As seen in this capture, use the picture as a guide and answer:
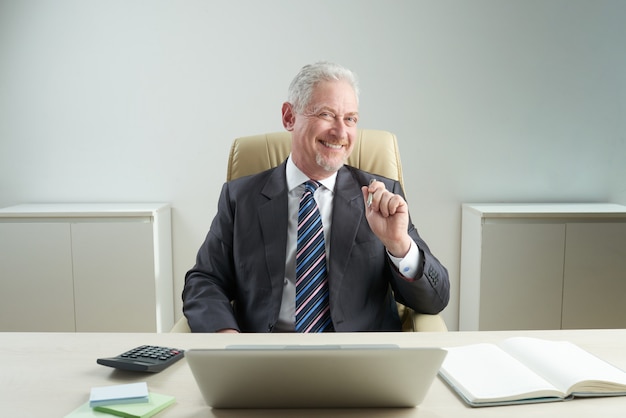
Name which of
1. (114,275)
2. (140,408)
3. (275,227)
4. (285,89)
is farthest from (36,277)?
(140,408)

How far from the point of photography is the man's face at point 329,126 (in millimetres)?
1807

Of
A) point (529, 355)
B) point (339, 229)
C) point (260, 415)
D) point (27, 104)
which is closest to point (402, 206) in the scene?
point (339, 229)

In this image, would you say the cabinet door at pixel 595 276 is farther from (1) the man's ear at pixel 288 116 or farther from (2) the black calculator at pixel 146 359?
(2) the black calculator at pixel 146 359

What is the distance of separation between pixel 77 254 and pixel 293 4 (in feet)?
5.35

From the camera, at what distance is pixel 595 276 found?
2.88 metres

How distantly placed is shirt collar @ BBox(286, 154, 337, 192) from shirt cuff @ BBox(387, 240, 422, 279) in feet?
1.20

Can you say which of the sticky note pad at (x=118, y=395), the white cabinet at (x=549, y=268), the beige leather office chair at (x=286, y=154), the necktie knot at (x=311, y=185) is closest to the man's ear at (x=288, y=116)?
the beige leather office chair at (x=286, y=154)

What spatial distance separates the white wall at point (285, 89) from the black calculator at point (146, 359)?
2131 millimetres

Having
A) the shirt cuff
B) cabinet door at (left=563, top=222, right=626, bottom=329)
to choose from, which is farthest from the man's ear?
cabinet door at (left=563, top=222, right=626, bottom=329)

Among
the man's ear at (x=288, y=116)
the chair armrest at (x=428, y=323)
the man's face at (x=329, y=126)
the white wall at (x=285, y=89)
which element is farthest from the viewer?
the white wall at (x=285, y=89)

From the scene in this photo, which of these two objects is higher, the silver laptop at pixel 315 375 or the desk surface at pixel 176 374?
the silver laptop at pixel 315 375

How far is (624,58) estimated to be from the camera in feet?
10.3

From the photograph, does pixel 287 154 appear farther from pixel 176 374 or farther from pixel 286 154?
A: pixel 176 374

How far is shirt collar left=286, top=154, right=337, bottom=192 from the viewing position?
185 centimetres
